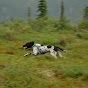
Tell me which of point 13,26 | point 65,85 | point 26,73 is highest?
point 13,26

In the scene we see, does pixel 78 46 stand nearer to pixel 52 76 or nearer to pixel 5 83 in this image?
pixel 52 76

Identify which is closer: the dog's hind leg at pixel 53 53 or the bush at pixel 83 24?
the dog's hind leg at pixel 53 53

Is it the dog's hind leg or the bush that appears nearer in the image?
the dog's hind leg

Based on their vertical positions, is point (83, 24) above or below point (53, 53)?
above

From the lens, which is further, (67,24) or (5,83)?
(67,24)

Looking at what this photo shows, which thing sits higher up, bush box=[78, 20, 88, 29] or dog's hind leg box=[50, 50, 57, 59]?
bush box=[78, 20, 88, 29]

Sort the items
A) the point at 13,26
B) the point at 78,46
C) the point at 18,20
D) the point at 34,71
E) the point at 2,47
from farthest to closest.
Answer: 1. the point at 18,20
2. the point at 13,26
3. the point at 78,46
4. the point at 2,47
5. the point at 34,71

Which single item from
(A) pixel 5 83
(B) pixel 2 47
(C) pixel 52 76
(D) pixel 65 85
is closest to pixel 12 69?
(A) pixel 5 83

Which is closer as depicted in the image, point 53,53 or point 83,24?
point 53,53

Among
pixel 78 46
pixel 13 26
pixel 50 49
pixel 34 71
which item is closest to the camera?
pixel 34 71

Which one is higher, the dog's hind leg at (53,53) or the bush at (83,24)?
the bush at (83,24)

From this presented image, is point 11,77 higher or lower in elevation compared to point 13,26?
lower

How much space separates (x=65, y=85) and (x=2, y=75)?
2.01 m

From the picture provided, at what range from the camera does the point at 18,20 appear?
54.0 ft
